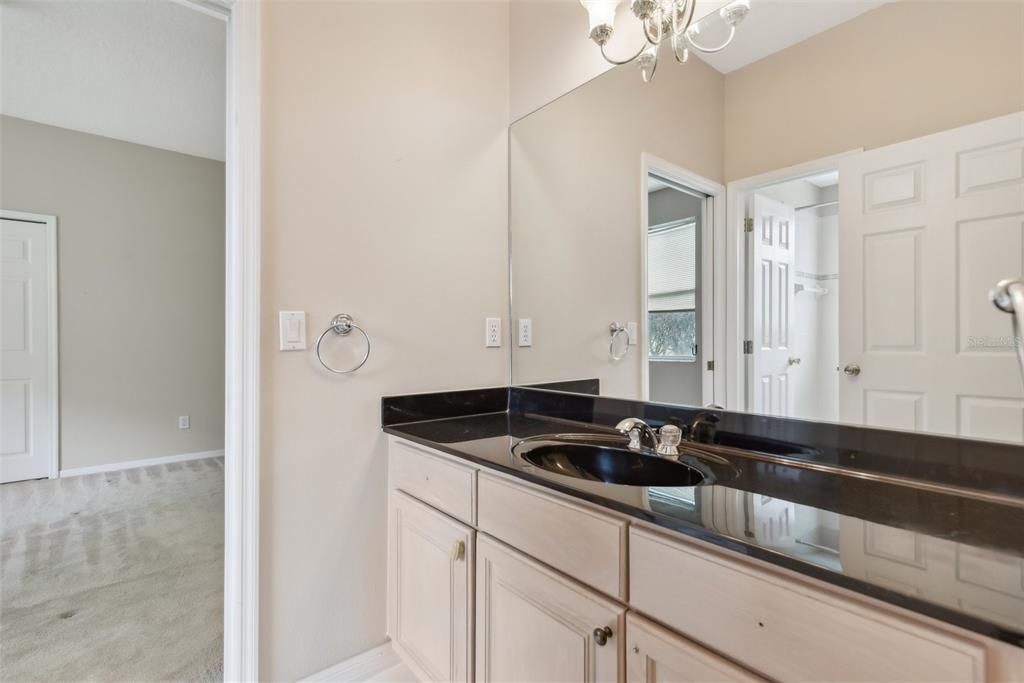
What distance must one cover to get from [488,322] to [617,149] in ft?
2.55

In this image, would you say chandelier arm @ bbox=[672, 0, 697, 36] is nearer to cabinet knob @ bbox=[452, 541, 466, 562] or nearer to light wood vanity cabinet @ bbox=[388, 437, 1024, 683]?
light wood vanity cabinet @ bbox=[388, 437, 1024, 683]

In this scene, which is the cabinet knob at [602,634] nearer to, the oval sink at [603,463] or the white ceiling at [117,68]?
the oval sink at [603,463]

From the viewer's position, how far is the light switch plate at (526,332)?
1880 mm

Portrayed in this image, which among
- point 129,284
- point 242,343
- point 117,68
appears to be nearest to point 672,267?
point 242,343

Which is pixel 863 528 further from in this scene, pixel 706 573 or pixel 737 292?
pixel 737 292

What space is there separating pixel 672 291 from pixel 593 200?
0.47m

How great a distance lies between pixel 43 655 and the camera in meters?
1.62

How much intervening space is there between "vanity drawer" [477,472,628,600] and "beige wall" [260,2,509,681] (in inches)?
22.8

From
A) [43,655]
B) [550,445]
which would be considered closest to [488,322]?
[550,445]

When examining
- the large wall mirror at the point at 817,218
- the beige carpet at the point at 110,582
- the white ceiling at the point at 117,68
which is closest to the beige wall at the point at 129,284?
the white ceiling at the point at 117,68

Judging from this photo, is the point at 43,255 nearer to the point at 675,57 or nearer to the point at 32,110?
the point at 32,110

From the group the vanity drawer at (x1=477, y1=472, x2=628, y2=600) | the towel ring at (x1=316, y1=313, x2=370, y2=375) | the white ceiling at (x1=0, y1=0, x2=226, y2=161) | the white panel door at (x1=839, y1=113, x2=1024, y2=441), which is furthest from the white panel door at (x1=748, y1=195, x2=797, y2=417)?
the white ceiling at (x1=0, y1=0, x2=226, y2=161)

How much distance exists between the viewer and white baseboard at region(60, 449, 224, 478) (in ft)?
12.0

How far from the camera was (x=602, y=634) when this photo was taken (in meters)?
0.86
